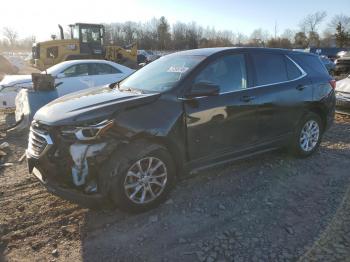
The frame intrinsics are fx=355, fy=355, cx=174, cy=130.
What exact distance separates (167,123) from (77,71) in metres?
6.86

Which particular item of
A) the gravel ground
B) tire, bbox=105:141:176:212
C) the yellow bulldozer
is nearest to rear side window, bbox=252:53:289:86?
the gravel ground

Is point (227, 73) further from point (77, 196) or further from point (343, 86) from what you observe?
point (343, 86)

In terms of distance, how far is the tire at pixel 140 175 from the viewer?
145 inches

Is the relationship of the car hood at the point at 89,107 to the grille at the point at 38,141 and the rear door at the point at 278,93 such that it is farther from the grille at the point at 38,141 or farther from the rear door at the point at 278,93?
the rear door at the point at 278,93

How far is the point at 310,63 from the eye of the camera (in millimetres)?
5918

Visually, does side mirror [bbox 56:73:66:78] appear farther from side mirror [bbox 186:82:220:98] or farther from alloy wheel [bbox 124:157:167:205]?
alloy wheel [bbox 124:157:167:205]

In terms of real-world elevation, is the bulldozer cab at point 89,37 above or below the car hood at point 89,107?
above

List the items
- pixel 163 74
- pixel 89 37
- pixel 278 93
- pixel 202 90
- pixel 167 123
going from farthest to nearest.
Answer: pixel 89 37 → pixel 278 93 → pixel 163 74 → pixel 202 90 → pixel 167 123

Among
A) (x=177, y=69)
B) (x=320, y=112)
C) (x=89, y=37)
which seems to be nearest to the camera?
(x=177, y=69)

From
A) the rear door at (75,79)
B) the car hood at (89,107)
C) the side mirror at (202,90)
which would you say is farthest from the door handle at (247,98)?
the rear door at (75,79)

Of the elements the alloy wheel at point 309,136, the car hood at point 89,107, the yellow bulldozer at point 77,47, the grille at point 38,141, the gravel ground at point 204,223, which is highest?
the yellow bulldozer at point 77,47

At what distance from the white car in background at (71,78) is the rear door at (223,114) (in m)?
5.75

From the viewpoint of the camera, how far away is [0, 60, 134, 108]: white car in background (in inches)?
381

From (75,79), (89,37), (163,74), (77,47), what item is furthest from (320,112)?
(89,37)
